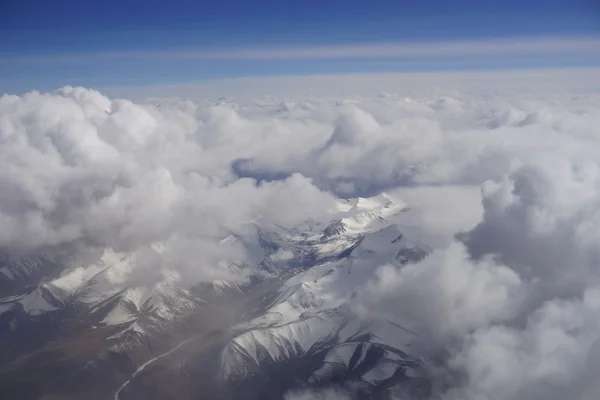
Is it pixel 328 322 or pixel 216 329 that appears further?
pixel 216 329

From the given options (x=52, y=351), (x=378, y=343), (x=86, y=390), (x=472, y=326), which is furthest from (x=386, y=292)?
(x=52, y=351)

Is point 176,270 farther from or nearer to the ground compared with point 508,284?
nearer to the ground

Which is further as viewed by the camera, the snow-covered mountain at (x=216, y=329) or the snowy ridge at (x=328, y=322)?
the snowy ridge at (x=328, y=322)

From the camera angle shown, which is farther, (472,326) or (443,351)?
(443,351)

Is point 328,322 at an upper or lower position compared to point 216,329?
upper

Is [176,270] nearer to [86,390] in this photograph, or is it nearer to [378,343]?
[86,390]

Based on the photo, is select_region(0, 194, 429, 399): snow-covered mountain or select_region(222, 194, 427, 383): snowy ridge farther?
select_region(222, 194, 427, 383): snowy ridge

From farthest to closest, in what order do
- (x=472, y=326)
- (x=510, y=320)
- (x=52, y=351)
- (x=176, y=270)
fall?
(x=176, y=270) → (x=52, y=351) → (x=472, y=326) → (x=510, y=320)

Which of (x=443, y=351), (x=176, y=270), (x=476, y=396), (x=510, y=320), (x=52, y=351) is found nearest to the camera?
(x=476, y=396)
